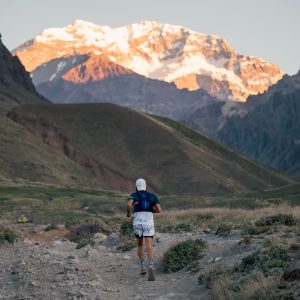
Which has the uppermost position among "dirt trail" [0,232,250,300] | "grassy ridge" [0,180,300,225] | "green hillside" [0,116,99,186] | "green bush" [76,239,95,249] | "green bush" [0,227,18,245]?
"green hillside" [0,116,99,186]

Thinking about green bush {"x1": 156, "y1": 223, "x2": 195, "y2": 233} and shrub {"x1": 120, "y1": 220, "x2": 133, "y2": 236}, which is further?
green bush {"x1": 156, "y1": 223, "x2": 195, "y2": 233}

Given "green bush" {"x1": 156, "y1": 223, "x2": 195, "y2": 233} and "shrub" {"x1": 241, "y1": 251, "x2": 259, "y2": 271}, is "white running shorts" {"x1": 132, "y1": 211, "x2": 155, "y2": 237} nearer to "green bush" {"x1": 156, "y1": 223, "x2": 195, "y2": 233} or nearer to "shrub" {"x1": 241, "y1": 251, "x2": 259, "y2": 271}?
"shrub" {"x1": 241, "y1": 251, "x2": 259, "y2": 271}

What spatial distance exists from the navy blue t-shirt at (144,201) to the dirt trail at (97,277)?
169 cm

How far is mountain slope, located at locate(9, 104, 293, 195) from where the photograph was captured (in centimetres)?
12862

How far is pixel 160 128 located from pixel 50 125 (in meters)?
26.0

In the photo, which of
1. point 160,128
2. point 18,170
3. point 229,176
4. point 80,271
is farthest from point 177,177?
point 80,271

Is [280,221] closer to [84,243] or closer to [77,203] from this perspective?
[84,243]

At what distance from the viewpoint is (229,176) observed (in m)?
138

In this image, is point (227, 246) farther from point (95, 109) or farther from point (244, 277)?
point (95, 109)

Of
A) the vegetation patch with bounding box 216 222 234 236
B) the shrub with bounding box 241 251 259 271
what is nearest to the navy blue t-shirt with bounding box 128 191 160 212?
the shrub with bounding box 241 251 259 271

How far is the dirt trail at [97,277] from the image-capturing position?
48.2 ft

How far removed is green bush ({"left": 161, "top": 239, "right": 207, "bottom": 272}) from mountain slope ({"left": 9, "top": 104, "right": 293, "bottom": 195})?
105 meters

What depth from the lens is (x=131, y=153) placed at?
460 feet

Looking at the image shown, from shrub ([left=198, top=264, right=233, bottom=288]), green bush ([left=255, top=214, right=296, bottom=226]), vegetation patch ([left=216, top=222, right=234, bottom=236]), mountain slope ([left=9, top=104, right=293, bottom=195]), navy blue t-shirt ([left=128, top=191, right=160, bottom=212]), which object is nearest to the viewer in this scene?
shrub ([left=198, top=264, right=233, bottom=288])
